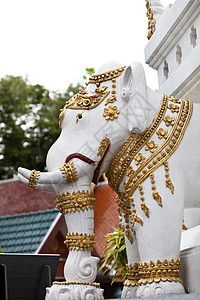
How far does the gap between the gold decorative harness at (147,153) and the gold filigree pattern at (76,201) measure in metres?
0.17

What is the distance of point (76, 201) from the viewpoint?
2.41 m

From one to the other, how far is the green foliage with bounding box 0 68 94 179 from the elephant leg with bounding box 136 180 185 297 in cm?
1249

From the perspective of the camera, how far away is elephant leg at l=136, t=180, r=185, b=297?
221 centimetres

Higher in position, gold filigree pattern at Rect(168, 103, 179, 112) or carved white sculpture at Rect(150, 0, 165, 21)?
carved white sculpture at Rect(150, 0, 165, 21)

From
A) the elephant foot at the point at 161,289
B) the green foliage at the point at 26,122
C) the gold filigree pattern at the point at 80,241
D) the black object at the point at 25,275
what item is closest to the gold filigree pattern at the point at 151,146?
the gold filigree pattern at the point at 80,241

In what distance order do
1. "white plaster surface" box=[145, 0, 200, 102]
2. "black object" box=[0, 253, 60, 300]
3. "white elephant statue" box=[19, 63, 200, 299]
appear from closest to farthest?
"white elephant statue" box=[19, 63, 200, 299]
"white plaster surface" box=[145, 0, 200, 102]
"black object" box=[0, 253, 60, 300]

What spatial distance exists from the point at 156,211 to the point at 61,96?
14059 millimetres

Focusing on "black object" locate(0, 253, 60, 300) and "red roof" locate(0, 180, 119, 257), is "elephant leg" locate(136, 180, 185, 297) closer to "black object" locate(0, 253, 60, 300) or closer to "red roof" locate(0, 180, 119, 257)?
"black object" locate(0, 253, 60, 300)

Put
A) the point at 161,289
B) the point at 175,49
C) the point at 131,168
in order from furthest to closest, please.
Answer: the point at 175,49 → the point at 131,168 → the point at 161,289

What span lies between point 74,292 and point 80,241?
239 mm

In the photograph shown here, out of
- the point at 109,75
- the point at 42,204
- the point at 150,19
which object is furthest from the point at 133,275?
the point at 42,204

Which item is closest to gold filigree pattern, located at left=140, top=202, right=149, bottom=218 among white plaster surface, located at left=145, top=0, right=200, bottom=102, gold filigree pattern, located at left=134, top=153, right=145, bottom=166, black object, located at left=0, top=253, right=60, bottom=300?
gold filigree pattern, located at left=134, top=153, right=145, bottom=166

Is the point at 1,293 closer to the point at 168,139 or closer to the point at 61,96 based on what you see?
the point at 168,139

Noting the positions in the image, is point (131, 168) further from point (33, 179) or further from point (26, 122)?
point (26, 122)
